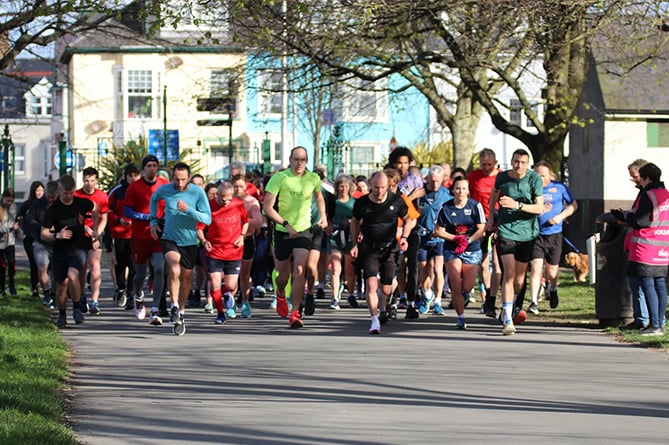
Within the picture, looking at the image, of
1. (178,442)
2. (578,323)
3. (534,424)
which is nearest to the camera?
(178,442)

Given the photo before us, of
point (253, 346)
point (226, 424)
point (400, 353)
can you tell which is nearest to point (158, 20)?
point (253, 346)

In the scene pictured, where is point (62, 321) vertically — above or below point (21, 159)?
below

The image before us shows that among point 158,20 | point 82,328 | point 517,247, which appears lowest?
point 82,328

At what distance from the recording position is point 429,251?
56.2ft

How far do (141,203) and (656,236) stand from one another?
6.28 meters

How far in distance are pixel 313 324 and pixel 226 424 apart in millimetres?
7317

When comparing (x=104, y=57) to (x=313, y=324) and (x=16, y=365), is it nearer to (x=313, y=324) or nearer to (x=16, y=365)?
(x=313, y=324)

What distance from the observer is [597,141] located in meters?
30.1

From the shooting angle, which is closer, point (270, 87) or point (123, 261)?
point (123, 261)

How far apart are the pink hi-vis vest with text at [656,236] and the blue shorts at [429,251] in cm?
364

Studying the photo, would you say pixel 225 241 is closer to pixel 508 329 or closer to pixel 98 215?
pixel 98 215

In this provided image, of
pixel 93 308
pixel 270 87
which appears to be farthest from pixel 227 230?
pixel 270 87

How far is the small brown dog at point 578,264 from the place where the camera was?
69.3 feet

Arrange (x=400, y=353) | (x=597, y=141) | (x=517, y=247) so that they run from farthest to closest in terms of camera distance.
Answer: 1. (x=597, y=141)
2. (x=517, y=247)
3. (x=400, y=353)
